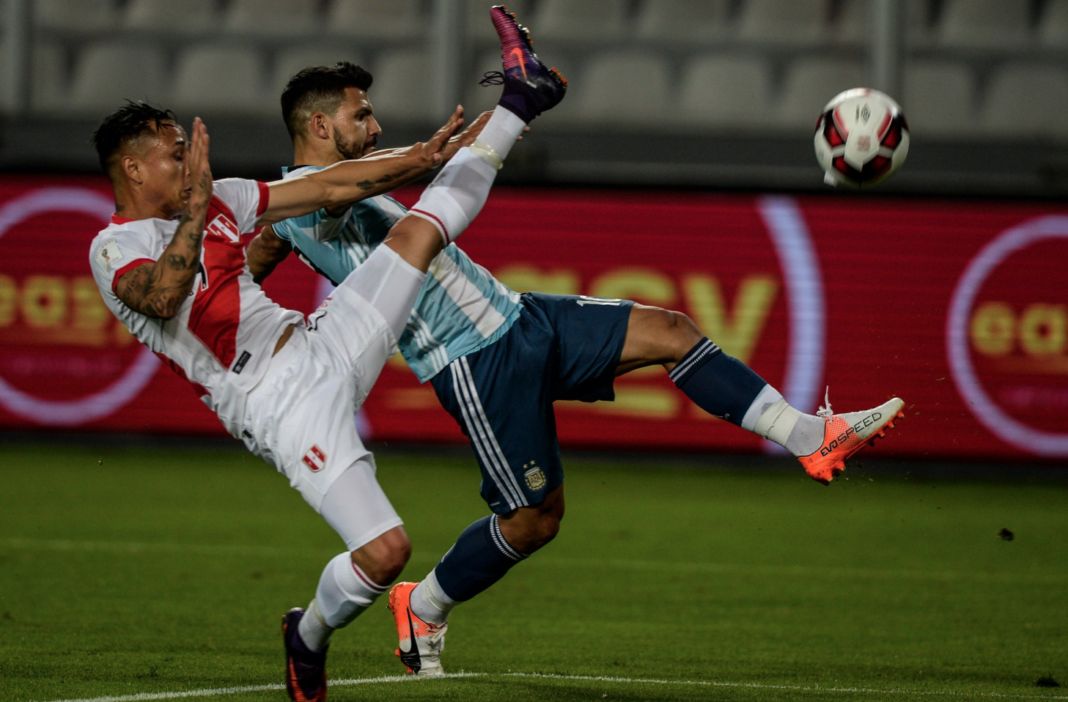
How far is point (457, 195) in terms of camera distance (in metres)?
Answer: 4.48

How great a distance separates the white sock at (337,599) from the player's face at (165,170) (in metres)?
1.22

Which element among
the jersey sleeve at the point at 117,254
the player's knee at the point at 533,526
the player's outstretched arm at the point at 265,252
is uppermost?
the jersey sleeve at the point at 117,254

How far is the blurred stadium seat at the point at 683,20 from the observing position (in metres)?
12.7

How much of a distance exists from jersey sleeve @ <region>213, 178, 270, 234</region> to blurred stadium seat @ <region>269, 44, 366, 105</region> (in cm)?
883

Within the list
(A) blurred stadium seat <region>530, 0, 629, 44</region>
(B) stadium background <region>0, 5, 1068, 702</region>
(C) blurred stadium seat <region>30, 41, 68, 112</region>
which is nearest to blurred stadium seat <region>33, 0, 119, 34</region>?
(B) stadium background <region>0, 5, 1068, 702</region>

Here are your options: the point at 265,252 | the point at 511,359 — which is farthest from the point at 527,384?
the point at 265,252

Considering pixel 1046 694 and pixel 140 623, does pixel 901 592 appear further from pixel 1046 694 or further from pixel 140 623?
pixel 140 623

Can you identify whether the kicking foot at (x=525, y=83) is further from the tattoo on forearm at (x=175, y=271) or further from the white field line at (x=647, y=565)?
the white field line at (x=647, y=565)

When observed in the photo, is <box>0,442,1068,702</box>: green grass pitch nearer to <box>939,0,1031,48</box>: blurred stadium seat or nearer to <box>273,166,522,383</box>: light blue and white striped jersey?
<box>273,166,522,383</box>: light blue and white striped jersey

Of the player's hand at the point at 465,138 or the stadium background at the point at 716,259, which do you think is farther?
the stadium background at the point at 716,259

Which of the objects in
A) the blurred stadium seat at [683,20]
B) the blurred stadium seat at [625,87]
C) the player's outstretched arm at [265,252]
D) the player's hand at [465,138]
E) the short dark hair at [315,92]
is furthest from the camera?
the blurred stadium seat at [683,20]

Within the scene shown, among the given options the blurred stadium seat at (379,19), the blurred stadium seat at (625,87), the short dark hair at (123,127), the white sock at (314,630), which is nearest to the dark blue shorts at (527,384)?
the white sock at (314,630)

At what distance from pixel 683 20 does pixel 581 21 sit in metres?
0.97

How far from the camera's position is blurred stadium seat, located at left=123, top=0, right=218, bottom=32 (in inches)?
512
